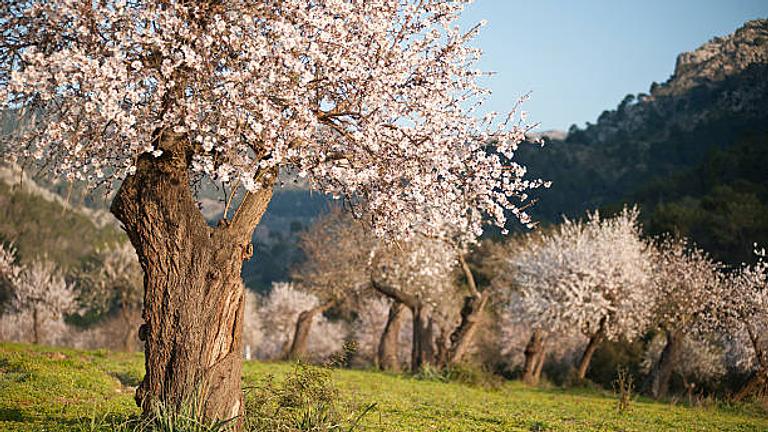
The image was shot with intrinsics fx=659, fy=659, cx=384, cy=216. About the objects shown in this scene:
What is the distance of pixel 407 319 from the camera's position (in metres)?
54.0

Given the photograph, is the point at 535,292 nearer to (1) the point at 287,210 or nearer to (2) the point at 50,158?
(2) the point at 50,158

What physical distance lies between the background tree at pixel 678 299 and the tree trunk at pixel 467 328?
8.84 m

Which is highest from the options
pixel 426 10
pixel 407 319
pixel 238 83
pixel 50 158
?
pixel 426 10

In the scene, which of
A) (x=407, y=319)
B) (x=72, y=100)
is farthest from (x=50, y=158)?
(x=407, y=319)

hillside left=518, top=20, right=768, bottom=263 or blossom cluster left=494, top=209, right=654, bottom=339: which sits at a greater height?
hillside left=518, top=20, right=768, bottom=263

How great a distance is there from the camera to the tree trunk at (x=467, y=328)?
25.5m

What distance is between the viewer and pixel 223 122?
293 inches

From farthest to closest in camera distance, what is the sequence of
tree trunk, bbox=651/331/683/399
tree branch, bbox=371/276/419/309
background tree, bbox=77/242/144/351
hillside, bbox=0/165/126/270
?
hillside, bbox=0/165/126/270 < background tree, bbox=77/242/144/351 < tree trunk, bbox=651/331/683/399 < tree branch, bbox=371/276/419/309

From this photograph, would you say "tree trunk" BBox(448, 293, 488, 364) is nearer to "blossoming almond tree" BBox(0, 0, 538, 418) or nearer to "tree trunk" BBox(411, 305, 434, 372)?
"tree trunk" BBox(411, 305, 434, 372)

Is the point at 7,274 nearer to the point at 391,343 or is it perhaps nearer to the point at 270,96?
the point at 391,343

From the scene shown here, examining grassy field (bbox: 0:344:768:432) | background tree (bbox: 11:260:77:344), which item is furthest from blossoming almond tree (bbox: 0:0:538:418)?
background tree (bbox: 11:260:77:344)

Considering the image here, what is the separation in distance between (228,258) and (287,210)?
133106mm

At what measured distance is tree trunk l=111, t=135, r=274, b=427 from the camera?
24.9ft

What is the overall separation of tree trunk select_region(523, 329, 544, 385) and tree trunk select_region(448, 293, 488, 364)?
15.4ft
